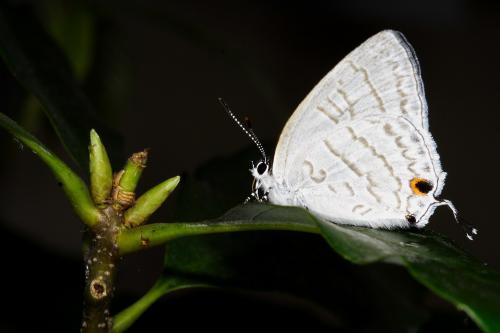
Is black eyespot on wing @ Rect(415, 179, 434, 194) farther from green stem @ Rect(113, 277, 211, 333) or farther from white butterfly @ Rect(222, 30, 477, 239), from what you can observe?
Result: green stem @ Rect(113, 277, 211, 333)

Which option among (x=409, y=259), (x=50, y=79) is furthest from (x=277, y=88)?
(x=409, y=259)

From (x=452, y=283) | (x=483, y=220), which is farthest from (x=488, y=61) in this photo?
(x=452, y=283)

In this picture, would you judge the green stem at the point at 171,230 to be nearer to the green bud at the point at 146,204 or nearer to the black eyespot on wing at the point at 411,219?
the green bud at the point at 146,204

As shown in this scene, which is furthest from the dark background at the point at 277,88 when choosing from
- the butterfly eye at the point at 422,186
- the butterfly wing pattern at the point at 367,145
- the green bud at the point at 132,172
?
the green bud at the point at 132,172

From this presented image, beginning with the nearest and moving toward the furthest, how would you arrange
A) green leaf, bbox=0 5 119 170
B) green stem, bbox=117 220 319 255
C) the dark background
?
green stem, bbox=117 220 319 255
green leaf, bbox=0 5 119 170
the dark background

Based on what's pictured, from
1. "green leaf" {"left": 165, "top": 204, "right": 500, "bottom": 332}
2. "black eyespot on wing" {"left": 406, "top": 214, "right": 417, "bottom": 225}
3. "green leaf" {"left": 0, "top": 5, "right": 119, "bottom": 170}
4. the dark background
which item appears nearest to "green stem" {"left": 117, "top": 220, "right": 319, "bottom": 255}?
"green leaf" {"left": 165, "top": 204, "right": 500, "bottom": 332}

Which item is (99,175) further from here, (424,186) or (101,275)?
(424,186)

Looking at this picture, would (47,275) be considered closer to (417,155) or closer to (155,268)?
(417,155)
